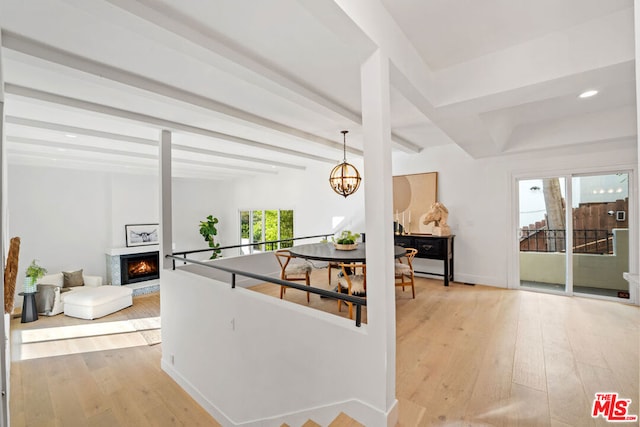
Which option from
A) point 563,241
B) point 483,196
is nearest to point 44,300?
point 483,196

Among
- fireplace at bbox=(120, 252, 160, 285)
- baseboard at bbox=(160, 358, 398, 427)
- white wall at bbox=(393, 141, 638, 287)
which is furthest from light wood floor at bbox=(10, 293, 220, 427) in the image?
white wall at bbox=(393, 141, 638, 287)

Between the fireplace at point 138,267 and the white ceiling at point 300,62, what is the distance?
4.02m

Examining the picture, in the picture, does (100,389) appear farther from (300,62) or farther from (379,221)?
(300,62)

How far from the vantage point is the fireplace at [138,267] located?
22.0ft

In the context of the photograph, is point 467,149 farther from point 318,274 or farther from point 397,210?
point 318,274

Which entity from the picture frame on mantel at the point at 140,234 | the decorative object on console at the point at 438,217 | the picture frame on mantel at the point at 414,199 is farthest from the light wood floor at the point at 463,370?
the picture frame on mantel at the point at 140,234

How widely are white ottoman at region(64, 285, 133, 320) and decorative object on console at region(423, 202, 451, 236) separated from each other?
20.3ft

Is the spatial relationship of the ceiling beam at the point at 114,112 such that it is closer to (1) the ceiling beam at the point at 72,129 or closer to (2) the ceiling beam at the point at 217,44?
(1) the ceiling beam at the point at 72,129

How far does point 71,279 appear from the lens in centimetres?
598

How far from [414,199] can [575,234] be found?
239 centimetres

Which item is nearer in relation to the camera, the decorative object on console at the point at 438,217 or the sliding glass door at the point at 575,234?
the sliding glass door at the point at 575,234

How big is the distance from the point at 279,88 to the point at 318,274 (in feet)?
13.0

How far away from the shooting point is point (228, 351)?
275 cm

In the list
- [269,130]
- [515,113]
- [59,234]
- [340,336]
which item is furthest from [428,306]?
[59,234]
